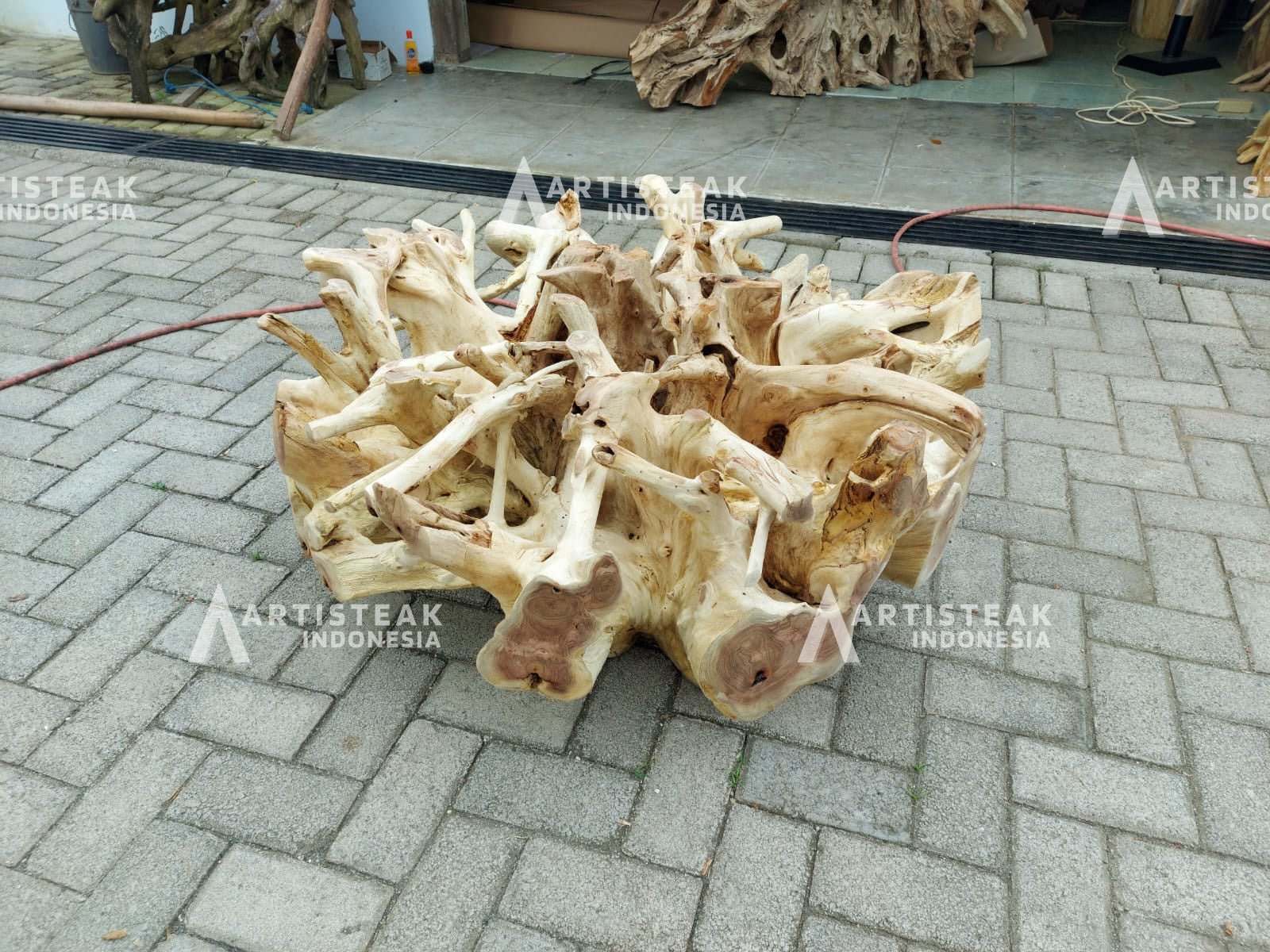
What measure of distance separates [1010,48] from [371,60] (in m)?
5.10

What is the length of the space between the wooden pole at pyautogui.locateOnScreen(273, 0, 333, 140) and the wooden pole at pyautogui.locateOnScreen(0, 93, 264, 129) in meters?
0.26

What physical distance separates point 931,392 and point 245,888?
1.98 meters

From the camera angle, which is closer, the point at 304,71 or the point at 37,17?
the point at 304,71

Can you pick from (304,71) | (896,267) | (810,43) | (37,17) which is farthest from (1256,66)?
(37,17)

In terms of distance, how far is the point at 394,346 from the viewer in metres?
2.73

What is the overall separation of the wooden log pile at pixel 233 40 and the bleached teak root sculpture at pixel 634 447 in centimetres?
485

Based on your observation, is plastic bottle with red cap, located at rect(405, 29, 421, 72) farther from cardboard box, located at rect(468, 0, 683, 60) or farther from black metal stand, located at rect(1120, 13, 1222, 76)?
black metal stand, located at rect(1120, 13, 1222, 76)

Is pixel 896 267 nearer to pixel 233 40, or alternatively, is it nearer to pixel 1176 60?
pixel 1176 60

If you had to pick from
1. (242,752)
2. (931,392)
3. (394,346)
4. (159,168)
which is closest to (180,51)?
(159,168)

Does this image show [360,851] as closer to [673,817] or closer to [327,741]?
[327,741]

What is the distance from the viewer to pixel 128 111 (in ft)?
22.6

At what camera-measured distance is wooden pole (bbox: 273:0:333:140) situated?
6.61 metres

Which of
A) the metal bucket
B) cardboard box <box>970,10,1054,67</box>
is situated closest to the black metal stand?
cardboard box <box>970,10,1054,67</box>

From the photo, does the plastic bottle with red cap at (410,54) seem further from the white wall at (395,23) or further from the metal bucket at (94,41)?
the metal bucket at (94,41)
